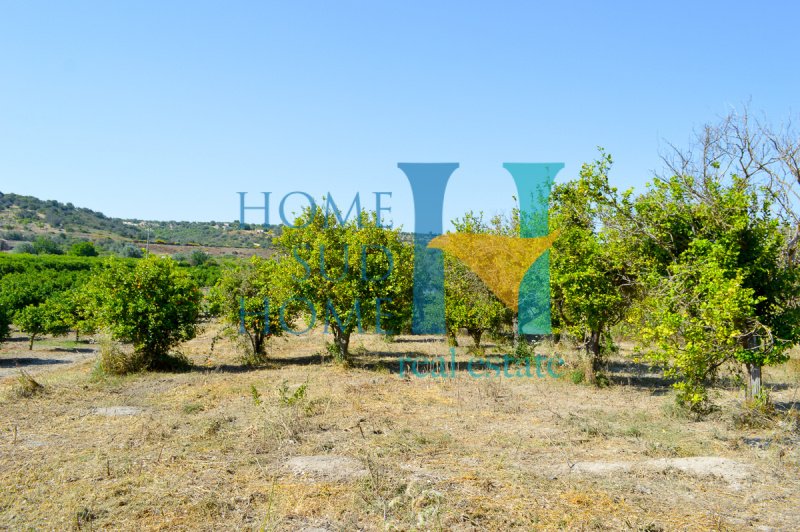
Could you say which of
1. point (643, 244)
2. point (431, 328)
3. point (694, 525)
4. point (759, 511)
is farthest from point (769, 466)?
point (431, 328)

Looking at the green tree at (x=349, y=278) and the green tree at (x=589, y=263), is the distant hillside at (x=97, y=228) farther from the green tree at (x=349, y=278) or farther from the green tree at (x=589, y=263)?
the green tree at (x=589, y=263)

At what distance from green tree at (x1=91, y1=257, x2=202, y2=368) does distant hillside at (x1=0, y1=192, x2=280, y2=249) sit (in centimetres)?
7299

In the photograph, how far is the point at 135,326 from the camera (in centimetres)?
1992

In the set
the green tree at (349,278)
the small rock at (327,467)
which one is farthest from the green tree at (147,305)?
the small rock at (327,467)

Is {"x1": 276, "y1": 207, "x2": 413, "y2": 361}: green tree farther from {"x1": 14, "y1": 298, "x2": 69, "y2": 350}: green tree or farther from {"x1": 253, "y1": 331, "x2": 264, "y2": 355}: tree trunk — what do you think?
{"x1": 14, "y1": 298, "x2": 69, "y2": 350}: green tree

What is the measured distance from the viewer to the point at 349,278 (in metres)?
21.3

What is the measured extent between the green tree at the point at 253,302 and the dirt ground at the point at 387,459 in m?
5.29

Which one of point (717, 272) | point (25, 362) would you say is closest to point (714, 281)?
point (717, 272)

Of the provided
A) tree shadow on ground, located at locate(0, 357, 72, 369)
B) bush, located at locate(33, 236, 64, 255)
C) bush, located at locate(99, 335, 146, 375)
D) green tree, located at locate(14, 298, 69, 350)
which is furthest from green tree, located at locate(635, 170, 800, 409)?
bush, located at locate(33, 236, 64, 255)

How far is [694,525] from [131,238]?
114290 millimetres

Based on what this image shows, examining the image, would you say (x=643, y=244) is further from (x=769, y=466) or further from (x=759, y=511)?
(x=759, y=511)

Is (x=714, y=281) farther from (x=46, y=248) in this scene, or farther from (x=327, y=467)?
(x=46, y=248)

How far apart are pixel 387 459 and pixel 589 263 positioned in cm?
930

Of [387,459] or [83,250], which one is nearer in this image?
[387,459]
